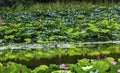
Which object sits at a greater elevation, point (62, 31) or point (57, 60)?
point (57, 60)

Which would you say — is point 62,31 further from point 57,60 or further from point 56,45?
point 57,60

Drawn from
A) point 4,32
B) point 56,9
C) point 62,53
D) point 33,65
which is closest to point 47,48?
point 62,53

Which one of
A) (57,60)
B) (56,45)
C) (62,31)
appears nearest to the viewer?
(57,60)

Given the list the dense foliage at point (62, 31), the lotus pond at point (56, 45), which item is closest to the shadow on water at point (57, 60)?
the lotus pond at point (56, 45)

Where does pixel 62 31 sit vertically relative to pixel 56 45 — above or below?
below

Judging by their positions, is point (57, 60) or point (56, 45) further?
point (56, 45)

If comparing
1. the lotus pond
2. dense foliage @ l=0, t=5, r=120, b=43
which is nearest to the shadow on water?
the lotus pond

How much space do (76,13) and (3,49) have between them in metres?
5.24

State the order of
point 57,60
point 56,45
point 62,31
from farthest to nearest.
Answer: point 62,31 < point 56,45 < point 57,60

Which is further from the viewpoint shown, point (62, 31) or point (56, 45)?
point (62, 31)

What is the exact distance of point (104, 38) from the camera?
23.5ft

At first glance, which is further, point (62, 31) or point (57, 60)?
point (62, 31)

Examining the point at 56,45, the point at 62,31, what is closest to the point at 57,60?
the point at 56,45

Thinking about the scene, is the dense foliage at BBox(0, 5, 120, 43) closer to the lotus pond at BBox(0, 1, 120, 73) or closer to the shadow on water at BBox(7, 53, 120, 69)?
the lotus pond at BBox(0, 1, 120, 73)
